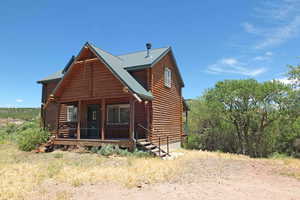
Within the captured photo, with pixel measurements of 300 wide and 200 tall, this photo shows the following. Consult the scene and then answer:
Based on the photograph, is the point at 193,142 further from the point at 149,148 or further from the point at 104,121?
the point at 104,121

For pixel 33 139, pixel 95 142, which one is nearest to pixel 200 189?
pixel 95 142

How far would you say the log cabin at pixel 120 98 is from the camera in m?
12.9

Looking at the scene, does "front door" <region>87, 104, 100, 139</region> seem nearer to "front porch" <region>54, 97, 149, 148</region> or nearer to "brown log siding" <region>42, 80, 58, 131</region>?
"front porch" <region>54, 97, 149, 148</region>

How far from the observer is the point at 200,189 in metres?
6.20

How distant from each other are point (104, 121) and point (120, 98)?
1977 mm

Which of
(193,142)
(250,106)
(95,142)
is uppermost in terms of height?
(250,106)

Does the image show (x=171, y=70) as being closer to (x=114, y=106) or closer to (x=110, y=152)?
(x=114, y=106)

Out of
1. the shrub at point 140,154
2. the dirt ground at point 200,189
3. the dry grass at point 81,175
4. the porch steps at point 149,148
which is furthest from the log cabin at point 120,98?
the dirt ground at point 200,189

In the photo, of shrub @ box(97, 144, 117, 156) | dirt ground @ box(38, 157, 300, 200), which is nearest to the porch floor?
shrub @ box(97, 144, 117, 156)

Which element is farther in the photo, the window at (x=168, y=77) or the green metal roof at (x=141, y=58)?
the window at (x=168, y=77)

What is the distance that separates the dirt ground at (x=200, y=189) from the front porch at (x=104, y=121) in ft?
17.7

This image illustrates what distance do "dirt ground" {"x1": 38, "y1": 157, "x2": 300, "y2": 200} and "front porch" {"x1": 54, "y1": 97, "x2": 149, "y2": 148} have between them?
17.7ft

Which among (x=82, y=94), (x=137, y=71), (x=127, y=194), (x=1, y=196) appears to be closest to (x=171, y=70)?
(x=137, y=71)

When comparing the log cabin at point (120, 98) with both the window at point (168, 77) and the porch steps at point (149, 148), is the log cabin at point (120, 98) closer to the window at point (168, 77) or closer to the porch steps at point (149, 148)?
the window at point (168, 77)
